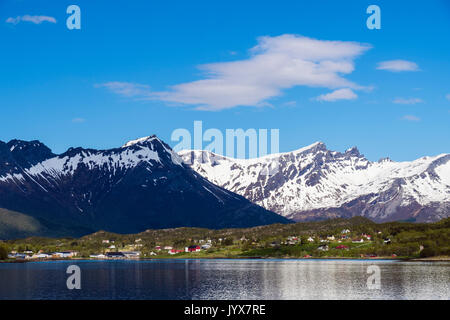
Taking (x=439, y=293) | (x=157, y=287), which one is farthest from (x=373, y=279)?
(x=157, y=287)

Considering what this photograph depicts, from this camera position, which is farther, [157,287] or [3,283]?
[3,283]

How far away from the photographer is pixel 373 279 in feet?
585

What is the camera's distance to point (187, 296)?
14488 centimetres

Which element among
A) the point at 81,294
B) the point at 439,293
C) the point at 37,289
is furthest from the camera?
the point at 37,289

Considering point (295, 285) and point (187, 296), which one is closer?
point (187, 296)
